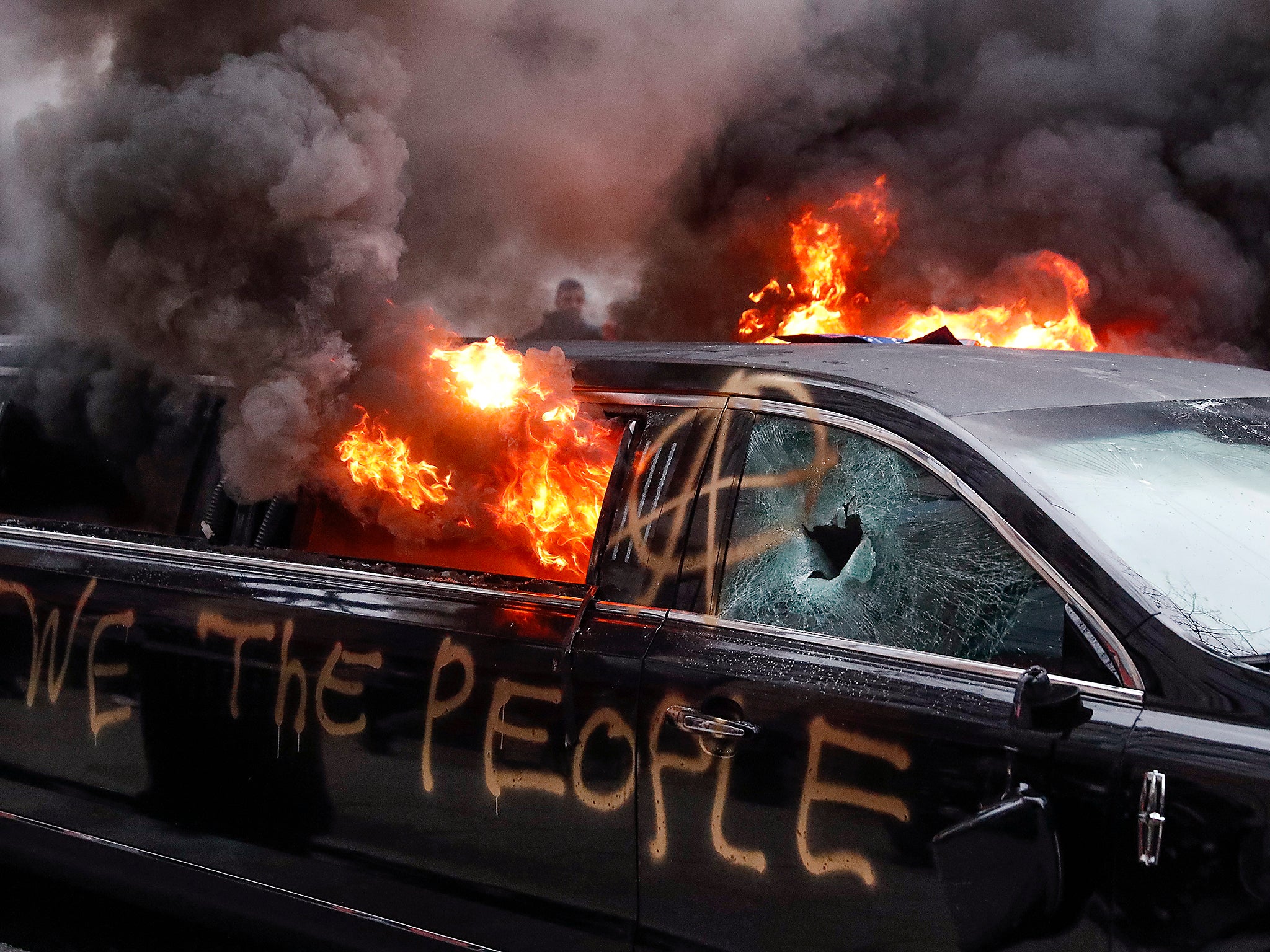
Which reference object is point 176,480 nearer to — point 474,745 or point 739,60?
point 474,745

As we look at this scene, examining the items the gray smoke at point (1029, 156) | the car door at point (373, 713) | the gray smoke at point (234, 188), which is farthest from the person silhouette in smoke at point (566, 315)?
the car door at point (373, 713)

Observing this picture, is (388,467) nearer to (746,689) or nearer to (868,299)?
(746,689)

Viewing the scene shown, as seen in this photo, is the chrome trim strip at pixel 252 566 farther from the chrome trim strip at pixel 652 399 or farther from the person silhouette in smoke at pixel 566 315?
the person silhouette in smoke at pixel 566 315

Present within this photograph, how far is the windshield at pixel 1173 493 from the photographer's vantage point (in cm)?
194

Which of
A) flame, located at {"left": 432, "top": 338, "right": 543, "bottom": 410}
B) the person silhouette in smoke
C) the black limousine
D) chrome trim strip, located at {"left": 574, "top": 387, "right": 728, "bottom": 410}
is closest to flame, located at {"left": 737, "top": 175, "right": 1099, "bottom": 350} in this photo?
the person silhouette in smoke

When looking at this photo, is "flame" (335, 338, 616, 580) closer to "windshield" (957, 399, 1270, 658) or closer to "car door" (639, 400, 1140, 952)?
"car door" (639, 400, 1140, 952)

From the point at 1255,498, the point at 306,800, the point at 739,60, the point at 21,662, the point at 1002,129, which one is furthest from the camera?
the point at 1002,129

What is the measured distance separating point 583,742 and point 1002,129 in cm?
768

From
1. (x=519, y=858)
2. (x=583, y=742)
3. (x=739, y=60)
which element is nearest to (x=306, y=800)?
(x=519, y=858)

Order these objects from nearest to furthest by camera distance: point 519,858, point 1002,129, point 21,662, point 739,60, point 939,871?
point 939,871 → point 519,858 → point 21,662 → point 739,60 → point 1002,129

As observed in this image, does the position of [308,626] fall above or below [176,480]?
below

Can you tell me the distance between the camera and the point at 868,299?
7.73 meters

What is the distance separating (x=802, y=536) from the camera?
7.58 feet

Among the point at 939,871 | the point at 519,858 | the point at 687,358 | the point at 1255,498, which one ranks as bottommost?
the point at 519,858
